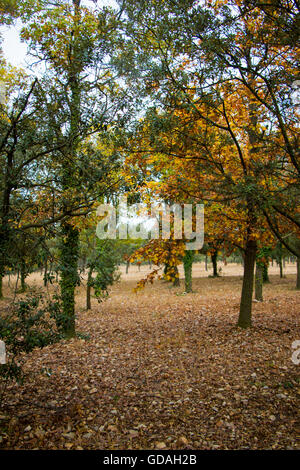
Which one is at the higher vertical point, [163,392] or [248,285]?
[248,285]

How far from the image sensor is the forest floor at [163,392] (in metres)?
4.44

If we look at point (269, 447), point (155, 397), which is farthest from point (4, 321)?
point (269, 447)

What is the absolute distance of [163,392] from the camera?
5.92 metres

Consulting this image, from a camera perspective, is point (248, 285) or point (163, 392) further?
point (248, 285)

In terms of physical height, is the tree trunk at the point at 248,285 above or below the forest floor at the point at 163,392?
above

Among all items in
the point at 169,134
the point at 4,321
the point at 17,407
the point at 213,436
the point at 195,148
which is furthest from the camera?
the point at 195,148

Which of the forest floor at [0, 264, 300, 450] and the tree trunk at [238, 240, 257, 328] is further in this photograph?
the tree trunk at [238, 240, 257, 328]

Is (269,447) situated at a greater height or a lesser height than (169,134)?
lesser

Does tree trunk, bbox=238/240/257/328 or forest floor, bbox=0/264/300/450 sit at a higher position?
tree trunk, bbox=238/240/257/328

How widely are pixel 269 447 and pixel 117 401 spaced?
2744mm

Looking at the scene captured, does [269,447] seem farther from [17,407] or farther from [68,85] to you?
[68,85]

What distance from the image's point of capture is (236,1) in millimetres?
5383

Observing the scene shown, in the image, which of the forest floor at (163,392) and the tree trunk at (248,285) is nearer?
the forest floor at (163,392)

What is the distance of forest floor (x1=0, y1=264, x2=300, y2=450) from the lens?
444 centimetres
